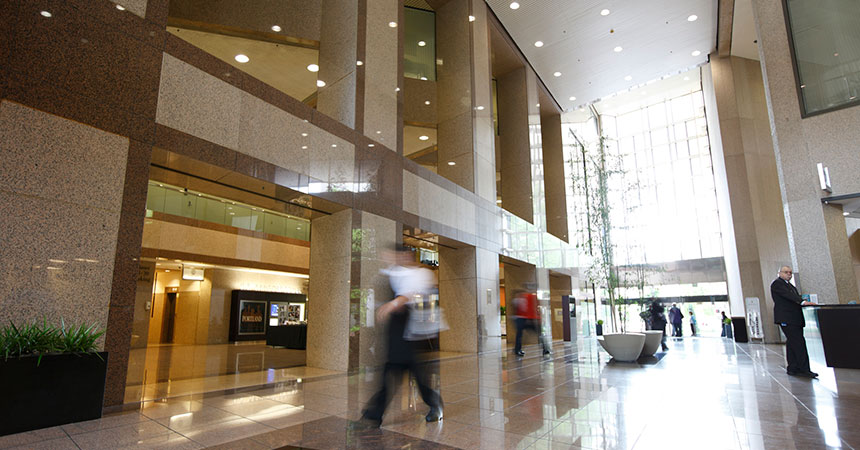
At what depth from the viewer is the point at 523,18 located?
46.4 ft

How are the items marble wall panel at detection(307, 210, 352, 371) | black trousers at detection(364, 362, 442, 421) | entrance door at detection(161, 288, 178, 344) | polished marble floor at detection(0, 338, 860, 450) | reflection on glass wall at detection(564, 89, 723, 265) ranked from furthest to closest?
reflection on glass wall at detection(564, 89, 723, 265) → entrance door at detection(161, 288, 178, 344) → marble wall panel at detection(307, 210, 352, 371) → black trousers at detection(364, 362, 442, 421) → polished marble floor at detection(0, 338, 860, 450)

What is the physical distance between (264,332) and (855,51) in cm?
1735

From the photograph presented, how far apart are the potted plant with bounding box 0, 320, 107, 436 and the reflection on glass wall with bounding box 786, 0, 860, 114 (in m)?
12.5

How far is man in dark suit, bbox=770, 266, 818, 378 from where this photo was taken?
6.62 metres

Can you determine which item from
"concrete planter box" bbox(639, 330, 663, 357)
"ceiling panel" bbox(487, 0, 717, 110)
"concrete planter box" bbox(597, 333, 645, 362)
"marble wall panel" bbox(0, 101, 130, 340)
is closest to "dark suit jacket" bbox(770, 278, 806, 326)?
"concrete planter box" bbox(597, 333, 645, 362)

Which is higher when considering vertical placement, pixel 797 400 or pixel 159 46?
pixel 159 46

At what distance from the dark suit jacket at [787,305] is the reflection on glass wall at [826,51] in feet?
15.4

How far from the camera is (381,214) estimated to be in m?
8.36

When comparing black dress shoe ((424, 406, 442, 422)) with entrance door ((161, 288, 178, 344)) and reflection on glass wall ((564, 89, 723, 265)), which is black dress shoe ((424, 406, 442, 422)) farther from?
reflection on glass wall ((564, 89, 723, 265))

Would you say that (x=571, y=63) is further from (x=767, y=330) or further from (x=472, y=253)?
(x=767, y=330)

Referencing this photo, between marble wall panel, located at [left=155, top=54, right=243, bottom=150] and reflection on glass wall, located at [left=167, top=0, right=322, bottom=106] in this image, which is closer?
marble wall panel, located at [left=155, top=54, right=243, bottom=150]

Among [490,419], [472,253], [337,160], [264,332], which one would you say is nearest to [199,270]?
[264,332]

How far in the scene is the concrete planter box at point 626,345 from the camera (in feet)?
27.4

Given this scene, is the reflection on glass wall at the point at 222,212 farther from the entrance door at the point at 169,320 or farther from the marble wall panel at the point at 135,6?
the entrance door at the point at 169,320
